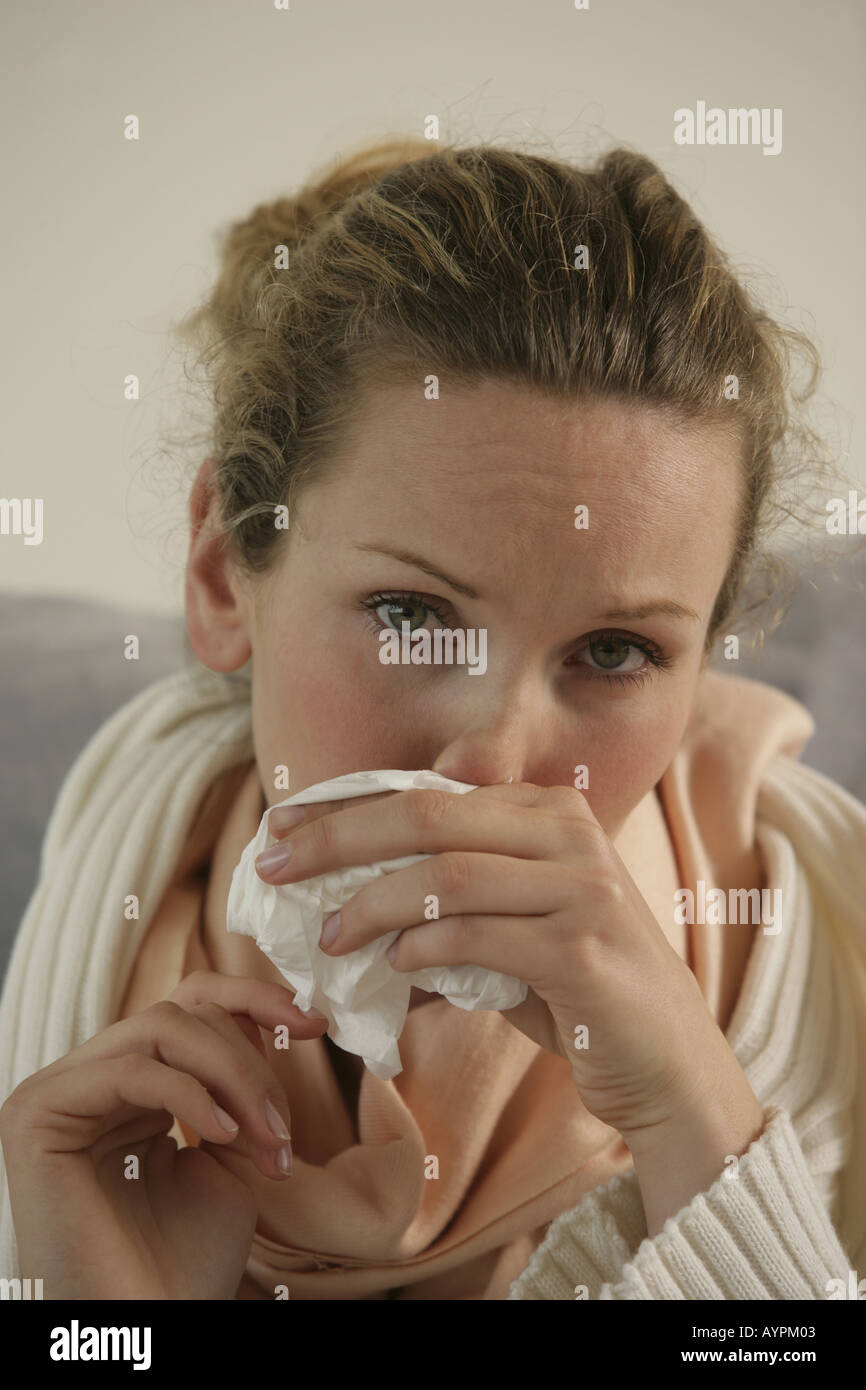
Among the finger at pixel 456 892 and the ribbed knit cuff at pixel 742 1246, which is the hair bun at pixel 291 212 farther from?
the ribbed knit cuff at pixel 742 1246

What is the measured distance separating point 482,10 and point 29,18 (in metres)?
0.46

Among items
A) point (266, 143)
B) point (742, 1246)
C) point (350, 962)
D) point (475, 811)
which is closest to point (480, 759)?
point (475, 811)

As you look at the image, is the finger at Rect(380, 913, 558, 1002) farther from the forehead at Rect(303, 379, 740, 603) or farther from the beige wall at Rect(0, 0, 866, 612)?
the beige wall at Rect(0, 0, 866, 612)

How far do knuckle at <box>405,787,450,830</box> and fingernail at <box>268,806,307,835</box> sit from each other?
0.09 meters

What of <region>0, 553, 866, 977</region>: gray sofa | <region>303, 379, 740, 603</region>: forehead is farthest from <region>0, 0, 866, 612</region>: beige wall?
<region>303, 379, 740, 603</region>: forehead

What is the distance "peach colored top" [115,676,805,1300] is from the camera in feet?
2.93

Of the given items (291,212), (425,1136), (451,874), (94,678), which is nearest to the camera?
(451,874)

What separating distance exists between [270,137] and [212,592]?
0.54m

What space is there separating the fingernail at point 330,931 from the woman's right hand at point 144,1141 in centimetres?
10

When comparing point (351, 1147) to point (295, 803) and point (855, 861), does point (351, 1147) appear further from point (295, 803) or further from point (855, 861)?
point (855, 861)

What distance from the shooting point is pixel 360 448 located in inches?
30.1

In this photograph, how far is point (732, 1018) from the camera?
991mm

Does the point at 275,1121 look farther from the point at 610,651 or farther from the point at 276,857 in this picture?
the point at 610,651

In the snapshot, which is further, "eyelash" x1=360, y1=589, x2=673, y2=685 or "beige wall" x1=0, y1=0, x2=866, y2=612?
"beige wall" x1=0, y1=0, x2=866, y2=612
